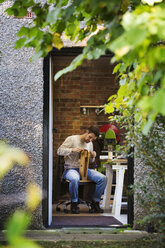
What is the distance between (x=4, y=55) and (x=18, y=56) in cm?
16

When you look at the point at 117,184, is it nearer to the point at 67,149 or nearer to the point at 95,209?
the point at 95,209

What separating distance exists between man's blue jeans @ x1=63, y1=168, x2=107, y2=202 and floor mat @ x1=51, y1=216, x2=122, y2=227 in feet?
1.29

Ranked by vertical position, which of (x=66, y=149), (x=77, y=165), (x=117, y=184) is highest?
(x=66, y=149)

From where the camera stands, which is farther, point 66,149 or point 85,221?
point 66,149

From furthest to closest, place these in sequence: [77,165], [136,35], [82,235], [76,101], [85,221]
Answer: [76,101] → [77,165] → [85,221] → [82,235] → [136,35]

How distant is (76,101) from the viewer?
24.1 ft

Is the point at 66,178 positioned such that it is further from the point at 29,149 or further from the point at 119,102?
the point at 119,102

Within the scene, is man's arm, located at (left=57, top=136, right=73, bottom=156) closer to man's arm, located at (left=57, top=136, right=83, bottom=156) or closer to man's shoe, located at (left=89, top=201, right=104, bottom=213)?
man's arm, located at (left=57, top=136, right=83, bottom=156)

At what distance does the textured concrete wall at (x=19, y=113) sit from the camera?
3879mm

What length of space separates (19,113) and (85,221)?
1.74 meters

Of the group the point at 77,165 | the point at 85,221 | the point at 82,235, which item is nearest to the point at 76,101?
the point at 77,165

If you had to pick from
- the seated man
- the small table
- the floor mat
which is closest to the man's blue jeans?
the seated man

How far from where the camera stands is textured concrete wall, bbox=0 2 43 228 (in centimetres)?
388

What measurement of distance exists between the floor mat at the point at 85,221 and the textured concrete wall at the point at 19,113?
0.64m
